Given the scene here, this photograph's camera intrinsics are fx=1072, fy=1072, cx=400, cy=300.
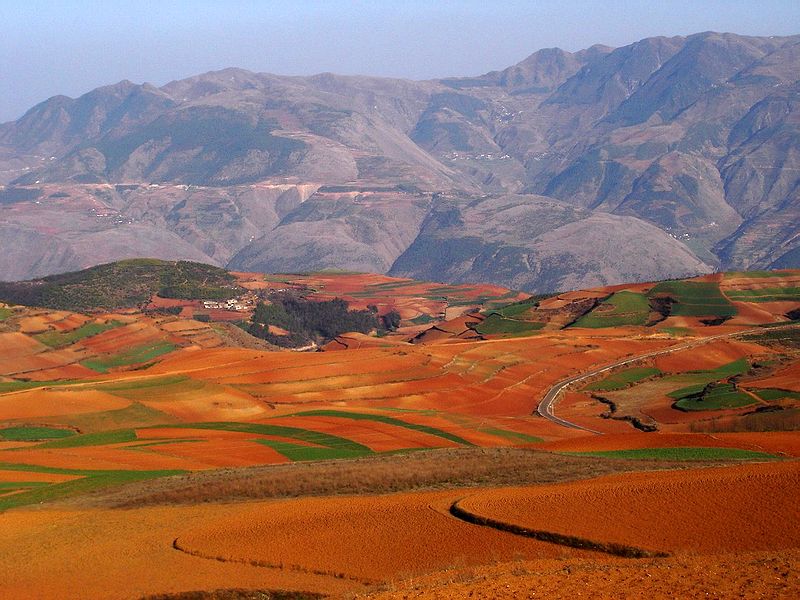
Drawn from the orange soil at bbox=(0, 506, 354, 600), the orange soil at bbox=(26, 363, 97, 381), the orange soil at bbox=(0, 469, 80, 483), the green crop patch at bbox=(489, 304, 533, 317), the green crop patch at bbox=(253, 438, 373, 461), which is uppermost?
the orange soil at bbox=(0, 506, 354, 600)

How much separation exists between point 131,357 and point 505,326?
48.2m

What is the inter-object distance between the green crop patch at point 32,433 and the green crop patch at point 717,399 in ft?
136

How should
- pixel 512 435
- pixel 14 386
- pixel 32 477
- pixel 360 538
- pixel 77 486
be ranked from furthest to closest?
pixel 14 386 < pixel 512 435 < pixel 32 477 < pixel 77 486 < pixel 360 538

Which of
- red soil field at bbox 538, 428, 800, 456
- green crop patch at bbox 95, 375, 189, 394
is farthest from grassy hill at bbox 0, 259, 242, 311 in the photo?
red soil field at bbox 538, 428, 800, 456

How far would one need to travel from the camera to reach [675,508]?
91.6ft

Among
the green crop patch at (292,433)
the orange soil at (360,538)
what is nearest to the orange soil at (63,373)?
the green crop patch at (292,433)

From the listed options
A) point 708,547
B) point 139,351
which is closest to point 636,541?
point 708,547

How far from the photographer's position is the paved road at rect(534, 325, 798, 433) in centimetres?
7656

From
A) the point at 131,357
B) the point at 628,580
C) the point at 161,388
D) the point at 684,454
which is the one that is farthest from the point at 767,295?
the point at 628,580

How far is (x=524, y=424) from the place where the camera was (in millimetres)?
70562

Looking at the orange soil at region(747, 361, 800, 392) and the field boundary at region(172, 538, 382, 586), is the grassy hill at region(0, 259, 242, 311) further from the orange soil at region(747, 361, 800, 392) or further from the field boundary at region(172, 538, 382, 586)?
the field boundary at region(172, 538, 382, 586)

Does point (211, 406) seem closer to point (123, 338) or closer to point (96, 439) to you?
point (96, 439)

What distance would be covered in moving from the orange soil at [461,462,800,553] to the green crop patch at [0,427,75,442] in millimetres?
38824

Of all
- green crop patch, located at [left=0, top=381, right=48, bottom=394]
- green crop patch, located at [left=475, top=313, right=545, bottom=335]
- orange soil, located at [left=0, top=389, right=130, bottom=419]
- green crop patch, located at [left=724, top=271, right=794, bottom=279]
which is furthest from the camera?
green crop patch, located at [left=724, top=271, right=794, bottom=279]
